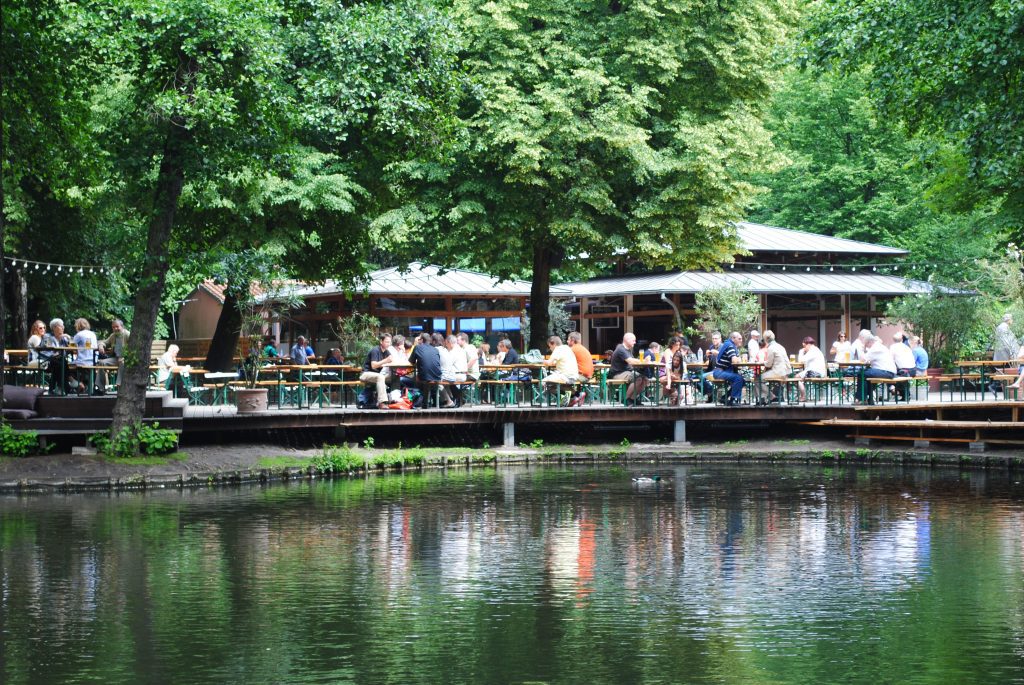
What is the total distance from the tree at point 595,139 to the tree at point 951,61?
6117mm

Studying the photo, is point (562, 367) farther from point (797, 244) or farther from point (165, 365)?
point (797, 244)

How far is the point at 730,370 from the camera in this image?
2736 cm

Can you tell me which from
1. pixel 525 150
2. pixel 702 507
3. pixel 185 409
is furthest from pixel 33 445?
pixel 525 150

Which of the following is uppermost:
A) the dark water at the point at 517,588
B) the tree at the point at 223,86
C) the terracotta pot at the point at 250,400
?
the tree at the point at 223,86

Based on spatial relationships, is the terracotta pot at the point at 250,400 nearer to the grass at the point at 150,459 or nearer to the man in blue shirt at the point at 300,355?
the grass at the point at 150,459

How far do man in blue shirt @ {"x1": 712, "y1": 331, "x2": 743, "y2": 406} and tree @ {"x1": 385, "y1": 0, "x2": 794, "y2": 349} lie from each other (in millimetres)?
3438

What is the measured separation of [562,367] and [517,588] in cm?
1593

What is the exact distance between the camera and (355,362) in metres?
33.4

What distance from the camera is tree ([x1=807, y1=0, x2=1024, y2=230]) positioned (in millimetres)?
A: 19734

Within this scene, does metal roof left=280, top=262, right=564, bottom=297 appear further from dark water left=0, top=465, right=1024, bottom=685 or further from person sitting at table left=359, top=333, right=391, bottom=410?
dark water left=0, top=465, right=1024, bottom=685

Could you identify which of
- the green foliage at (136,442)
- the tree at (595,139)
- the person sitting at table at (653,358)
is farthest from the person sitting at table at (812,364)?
the green foliage at (136,442)

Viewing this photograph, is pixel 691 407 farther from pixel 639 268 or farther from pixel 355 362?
pixel 639 268

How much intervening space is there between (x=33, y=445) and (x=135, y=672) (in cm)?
1327

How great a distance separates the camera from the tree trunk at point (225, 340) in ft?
101
